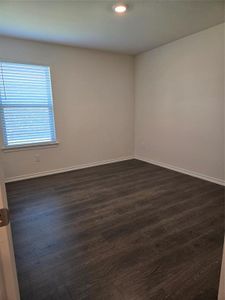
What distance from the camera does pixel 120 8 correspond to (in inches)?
92.1

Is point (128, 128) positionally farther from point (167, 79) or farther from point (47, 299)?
point (47, 299)

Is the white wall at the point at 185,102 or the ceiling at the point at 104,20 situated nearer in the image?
the ceiling at the point at 104,20

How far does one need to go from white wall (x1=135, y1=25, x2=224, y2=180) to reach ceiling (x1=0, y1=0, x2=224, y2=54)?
35 cm

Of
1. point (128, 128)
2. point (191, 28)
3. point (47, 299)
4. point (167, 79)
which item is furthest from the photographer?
point (128, 128)

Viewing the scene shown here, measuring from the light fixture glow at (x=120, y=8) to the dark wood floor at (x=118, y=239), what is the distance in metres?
2.53

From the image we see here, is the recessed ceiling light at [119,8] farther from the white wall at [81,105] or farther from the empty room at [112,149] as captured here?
the white wall at [81,105]

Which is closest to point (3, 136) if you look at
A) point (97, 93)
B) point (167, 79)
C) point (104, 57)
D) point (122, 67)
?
point (97, 93)

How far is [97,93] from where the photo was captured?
4320mm

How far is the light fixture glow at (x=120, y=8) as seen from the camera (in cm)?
229

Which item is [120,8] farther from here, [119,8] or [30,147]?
[30,147]

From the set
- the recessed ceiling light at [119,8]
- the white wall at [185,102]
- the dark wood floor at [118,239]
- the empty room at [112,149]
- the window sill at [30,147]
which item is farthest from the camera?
the window sill at [30,147]

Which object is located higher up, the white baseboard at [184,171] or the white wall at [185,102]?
the white wall at [185,102]

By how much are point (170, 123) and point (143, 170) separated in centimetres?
115

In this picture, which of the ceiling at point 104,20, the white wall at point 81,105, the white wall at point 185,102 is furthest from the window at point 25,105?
the white wall at point 185,102
